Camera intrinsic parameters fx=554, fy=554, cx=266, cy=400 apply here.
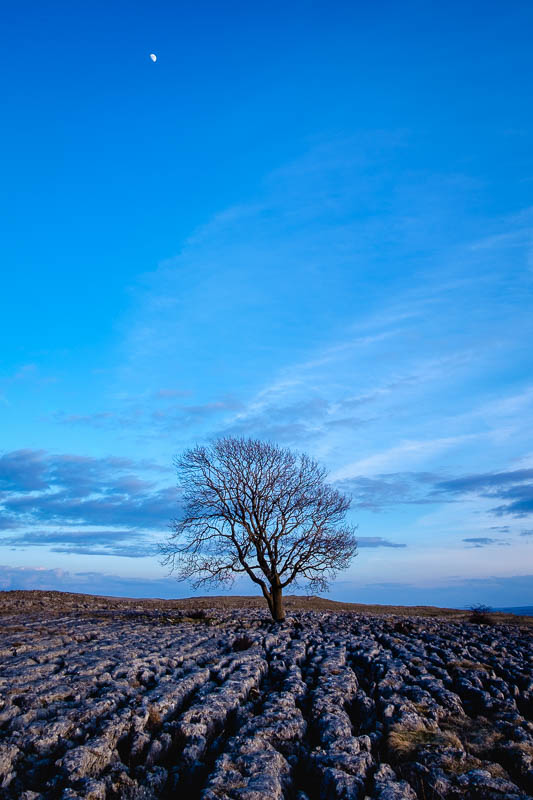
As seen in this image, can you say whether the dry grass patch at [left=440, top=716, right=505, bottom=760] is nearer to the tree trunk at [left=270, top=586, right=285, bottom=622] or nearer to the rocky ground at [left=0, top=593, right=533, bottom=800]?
the rocky ground at [left=0, top=593, right=533, bottom=800]

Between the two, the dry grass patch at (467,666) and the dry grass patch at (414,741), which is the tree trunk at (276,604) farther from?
the dry grass patch at (414,741)

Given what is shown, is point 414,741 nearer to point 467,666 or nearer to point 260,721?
point 260,721

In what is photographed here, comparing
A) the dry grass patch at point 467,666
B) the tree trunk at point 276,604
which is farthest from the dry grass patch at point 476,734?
the tree trunk at point 276,604

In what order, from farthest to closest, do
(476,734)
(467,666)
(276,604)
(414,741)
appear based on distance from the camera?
(276,604) < (467,666) < (476,734) < (414,741)

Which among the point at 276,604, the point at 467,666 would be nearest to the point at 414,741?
the point at 467,666

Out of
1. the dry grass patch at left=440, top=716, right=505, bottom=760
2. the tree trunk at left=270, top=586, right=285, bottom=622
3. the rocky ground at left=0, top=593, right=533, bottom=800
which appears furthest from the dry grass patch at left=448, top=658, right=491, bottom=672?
the tree trunk at left=270, top=586, right=285, bottom=622

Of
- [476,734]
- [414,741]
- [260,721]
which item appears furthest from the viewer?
[476,734]

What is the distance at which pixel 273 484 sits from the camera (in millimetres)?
27016

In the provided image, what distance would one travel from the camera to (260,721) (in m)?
8.59

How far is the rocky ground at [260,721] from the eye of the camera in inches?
262

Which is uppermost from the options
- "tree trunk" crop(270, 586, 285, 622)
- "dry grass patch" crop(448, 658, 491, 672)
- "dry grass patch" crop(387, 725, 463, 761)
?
"tree trunk" crop(270, 586, 285, 622)

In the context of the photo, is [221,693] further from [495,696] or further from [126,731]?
[495,696]

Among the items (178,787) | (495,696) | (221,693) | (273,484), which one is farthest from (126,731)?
(273,484)

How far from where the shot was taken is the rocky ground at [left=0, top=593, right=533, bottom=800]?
6.66 meters
